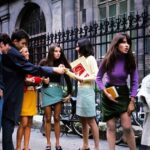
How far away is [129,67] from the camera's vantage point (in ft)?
21.4

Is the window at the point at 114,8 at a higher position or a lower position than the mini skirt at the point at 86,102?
higher

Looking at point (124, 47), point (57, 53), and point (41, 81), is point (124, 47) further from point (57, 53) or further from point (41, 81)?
point (57, 53)

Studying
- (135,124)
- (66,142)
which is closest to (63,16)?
(66,142)

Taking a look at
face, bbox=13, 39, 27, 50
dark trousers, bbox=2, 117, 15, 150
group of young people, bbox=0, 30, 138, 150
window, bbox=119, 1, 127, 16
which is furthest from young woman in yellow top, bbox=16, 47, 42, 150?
window, bbox=119, 1, 127, 16

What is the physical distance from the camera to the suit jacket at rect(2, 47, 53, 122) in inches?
244

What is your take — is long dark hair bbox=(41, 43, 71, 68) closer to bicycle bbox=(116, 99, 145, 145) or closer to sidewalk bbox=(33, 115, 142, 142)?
bicycle bbox=(116, 99, 145, 145)

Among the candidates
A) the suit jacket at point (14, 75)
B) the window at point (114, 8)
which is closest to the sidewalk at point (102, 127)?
the suit jacket at point (14, 75)

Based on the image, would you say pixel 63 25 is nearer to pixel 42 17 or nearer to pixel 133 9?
pixel 42 17

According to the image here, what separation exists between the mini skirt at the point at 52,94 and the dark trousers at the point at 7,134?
165cm

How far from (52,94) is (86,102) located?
667 mm

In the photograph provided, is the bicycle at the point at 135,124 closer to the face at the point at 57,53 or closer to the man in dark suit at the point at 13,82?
the face at the point at 57,53

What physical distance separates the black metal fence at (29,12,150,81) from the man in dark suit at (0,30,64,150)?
10.8 ft

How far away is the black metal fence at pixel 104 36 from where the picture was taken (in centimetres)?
923

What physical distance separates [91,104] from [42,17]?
13365mm
